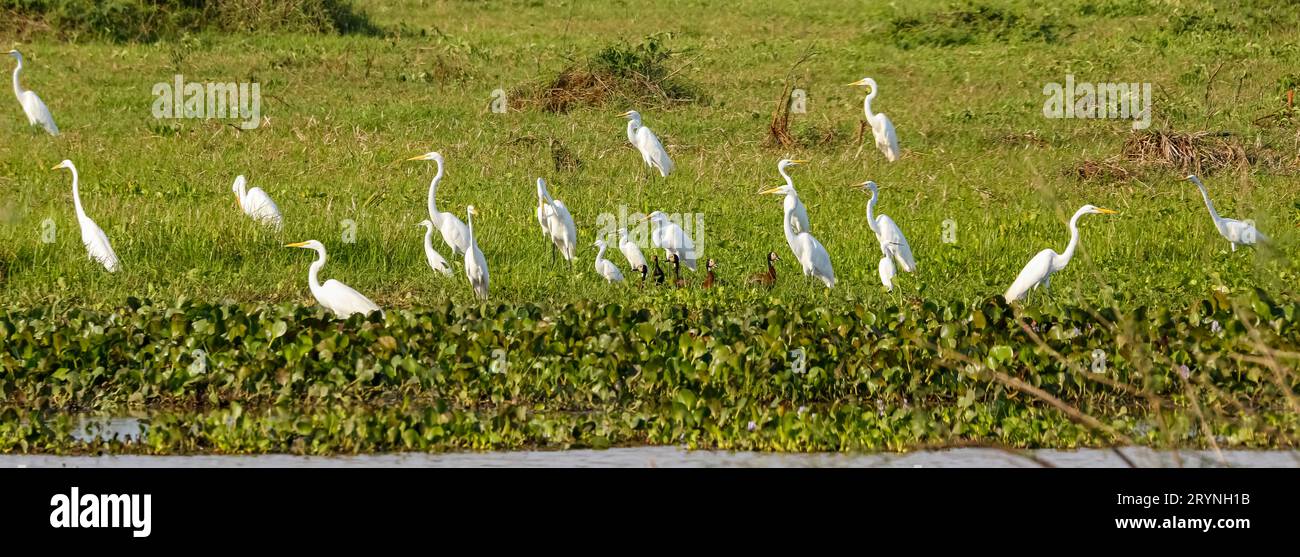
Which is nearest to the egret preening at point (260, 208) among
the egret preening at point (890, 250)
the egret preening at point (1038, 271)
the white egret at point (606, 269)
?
the white egret at point (606, 269)

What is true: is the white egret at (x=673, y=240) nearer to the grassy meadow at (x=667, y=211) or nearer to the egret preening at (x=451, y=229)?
the grassy meadow at (x=667, y=211)

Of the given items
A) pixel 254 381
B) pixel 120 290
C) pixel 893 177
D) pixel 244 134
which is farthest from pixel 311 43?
pixel 254 381

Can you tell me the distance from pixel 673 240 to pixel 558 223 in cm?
75

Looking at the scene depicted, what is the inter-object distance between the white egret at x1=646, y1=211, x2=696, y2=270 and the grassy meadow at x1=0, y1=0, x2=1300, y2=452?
0.52ft

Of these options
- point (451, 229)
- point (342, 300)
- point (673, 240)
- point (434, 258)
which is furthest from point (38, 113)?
point (673, 240)

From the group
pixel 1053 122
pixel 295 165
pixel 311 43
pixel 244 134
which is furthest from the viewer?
pixel 311 43

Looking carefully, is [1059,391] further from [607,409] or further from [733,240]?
[733,240]

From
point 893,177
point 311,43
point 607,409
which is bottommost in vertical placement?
point 607,409

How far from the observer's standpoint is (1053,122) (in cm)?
1577

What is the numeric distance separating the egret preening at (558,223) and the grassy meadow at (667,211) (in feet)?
0.54

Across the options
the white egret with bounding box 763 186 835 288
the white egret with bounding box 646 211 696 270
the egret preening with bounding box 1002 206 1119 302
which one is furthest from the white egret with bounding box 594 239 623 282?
the egret preening with bounding box 1002 206 1119 302

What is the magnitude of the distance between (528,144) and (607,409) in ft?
20.8

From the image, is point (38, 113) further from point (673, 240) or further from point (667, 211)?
point (673, 240)

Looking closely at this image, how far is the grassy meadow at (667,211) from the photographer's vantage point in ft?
25.2
